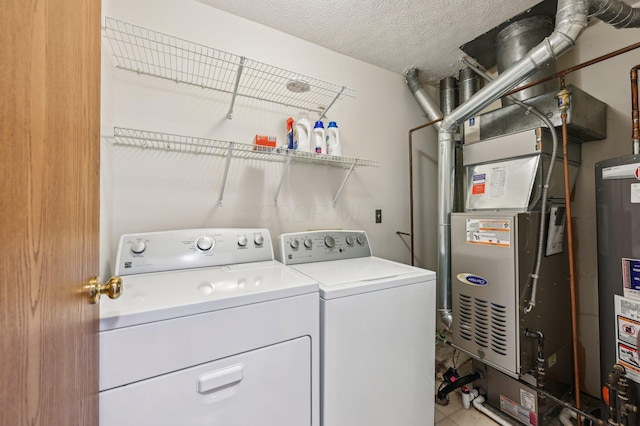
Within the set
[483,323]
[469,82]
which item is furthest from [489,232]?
[469,82]

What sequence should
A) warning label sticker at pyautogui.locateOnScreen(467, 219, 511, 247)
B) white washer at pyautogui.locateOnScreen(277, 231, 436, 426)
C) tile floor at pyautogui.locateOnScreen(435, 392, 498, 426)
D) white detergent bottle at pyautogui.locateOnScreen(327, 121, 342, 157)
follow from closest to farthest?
white washer at pyautogui.locateOnScreen(277, 231, 436, 426), warning label sticker at pyautogui.locateOnScreen(467, 219, 511, 247), tile floor at pyautogui.locateOnScreen(435, 392, 498, 426), white detergent bottle at pyautogui.locateOnScreen(327, 121, 342, 157)

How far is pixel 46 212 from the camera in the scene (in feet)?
1.47

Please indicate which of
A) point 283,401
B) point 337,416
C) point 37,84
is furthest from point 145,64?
point 337,416

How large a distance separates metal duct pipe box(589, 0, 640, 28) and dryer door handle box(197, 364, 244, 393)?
92.2 inches

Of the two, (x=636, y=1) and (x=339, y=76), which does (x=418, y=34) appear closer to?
(x=339, y=76)

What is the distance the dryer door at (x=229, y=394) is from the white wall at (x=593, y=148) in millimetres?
2116

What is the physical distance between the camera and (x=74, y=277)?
56 cm

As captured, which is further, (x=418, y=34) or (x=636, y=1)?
(x=418, y=34)

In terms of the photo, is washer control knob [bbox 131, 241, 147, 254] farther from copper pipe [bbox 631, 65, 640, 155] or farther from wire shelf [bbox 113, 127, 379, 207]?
copper pipe [bbox 631, 65, 640, 155]

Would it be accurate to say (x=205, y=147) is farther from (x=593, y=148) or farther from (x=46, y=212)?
(x=593, y=148)

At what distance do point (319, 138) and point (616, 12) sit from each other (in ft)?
5.67

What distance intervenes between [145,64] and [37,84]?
1247 mm

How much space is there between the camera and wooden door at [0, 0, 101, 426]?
35cm

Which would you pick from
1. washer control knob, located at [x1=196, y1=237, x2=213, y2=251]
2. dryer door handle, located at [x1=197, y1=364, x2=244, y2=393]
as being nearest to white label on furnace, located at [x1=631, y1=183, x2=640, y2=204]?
dryer door handle, located at [x1=197, y1=364, x2=244, y2=393]
